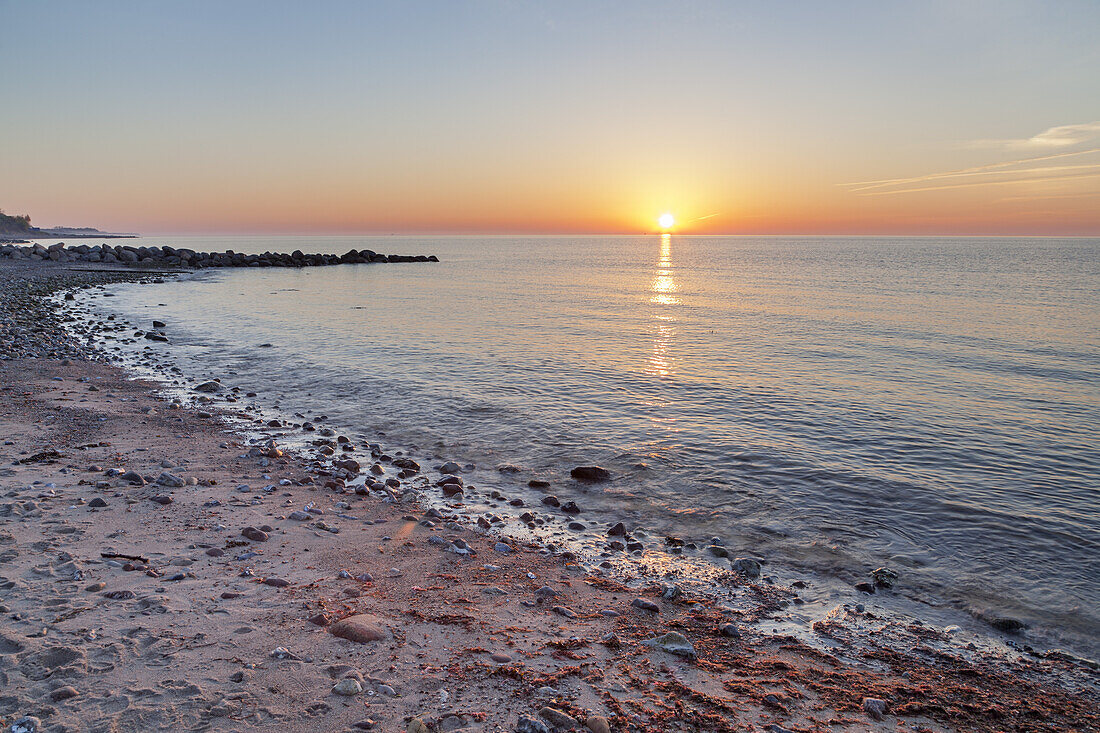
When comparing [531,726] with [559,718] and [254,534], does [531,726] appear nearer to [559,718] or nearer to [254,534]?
[559,718]

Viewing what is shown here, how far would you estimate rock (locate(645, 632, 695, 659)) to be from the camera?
634 centimetres

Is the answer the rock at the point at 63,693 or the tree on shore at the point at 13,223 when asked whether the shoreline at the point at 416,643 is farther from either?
the tree on shore at the point at 13,223

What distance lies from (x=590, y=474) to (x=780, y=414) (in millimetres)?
7454

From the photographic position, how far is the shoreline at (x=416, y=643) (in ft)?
16.4

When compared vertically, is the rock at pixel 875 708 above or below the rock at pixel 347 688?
below

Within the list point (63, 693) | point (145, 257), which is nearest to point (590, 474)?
point (63, 693)

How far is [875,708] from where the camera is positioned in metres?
5.63

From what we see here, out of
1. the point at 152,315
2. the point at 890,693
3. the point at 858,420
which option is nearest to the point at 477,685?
the point at 890,693

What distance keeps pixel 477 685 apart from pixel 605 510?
5671 millimetres

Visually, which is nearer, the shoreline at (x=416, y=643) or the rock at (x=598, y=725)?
the rock at (x=598, y=725)

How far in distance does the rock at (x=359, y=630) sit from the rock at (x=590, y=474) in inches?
254

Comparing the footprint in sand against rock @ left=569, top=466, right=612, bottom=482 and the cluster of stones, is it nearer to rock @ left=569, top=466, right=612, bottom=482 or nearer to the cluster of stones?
rock @ left=569, top=466, right=612, bottom=482

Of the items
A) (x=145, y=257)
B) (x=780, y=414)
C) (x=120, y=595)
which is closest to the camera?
(x=120, y=595)

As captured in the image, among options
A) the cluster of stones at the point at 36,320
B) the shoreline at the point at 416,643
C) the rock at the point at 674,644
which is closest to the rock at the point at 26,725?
the shoreline at the point at 416,643
